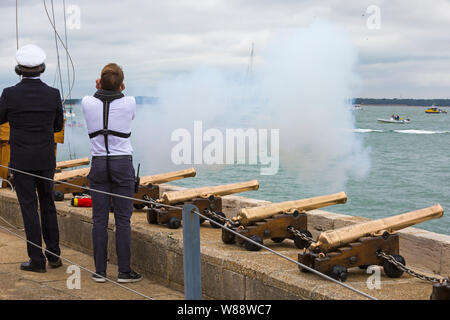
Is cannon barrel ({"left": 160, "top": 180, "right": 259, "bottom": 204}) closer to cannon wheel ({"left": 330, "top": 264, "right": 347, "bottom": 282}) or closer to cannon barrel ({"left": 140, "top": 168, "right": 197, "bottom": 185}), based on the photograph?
cannon barrel ({"left": 140, "top": 168, "right": 197, "bottom": 185})

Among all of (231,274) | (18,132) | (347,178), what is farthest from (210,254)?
(347,178)

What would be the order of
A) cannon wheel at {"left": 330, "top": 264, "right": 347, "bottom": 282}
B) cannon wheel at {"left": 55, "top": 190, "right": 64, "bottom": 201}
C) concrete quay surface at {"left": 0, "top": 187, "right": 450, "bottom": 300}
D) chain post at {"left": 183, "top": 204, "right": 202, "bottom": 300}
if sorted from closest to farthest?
chain post at {"left": 183, "top": 204, "right": 202, "bottom": 300} → concrete quay surface at {"left": 0, "top": 187, "right": 450, "bottom": 300} → cannon wheel at {"left": 330, "top": 264, "right": 347, "bottom": 282} → cannon wheel at {"left": 55, "top": 190, "right": 64, "bottom": 201}

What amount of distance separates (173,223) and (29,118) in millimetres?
1559

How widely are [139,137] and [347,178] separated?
21613 mm

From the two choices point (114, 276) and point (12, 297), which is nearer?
point (12, 297)

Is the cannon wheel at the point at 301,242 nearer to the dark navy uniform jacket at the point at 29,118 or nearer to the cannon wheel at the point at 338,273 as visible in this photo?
the cannon wheel at the point at 338,273

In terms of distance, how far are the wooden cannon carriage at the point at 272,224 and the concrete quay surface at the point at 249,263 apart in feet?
0.33

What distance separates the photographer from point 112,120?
17.3 feet

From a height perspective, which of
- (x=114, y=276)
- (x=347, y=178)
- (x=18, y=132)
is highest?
(x=18, y=132)

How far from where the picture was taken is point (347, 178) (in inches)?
1863

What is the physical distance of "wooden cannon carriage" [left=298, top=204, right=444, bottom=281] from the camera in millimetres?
4641

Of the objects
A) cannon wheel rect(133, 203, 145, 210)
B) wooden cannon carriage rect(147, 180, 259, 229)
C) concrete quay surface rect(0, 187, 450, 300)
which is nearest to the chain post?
concrete quay surface rect(0, 187, 450, 300)
